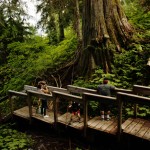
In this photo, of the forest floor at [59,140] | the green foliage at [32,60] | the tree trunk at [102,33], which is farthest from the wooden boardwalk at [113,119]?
the green foliage at [32,60]

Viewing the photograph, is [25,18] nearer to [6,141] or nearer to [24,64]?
[24,64]

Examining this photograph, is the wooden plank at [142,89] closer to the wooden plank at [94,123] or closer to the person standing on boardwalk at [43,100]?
the wooden plank at [94,123]

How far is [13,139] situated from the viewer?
29.1 ft

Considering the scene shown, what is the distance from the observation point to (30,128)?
9812mm

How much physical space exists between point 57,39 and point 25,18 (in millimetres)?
5983

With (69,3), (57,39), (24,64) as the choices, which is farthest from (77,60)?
(57,39)

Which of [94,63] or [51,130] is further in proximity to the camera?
[94,63]

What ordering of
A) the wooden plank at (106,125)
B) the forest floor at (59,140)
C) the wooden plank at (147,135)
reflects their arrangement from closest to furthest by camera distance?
1. the wooden plank at (147,135)
2. the wooden plank at (106,125)
3. the forest floor at (59,140)

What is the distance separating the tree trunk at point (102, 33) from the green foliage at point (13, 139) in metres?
3.96

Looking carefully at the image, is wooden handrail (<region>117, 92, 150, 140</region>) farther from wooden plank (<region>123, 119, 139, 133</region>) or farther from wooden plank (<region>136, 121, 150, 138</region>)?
wooden plank (<region>136, 121, 150, 138</region>)

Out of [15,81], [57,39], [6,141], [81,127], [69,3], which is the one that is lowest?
[6,141]

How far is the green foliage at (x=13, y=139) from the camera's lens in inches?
329

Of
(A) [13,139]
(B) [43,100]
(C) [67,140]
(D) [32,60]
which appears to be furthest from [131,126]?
(D) [32,60]

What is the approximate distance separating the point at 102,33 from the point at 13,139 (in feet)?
19.6
